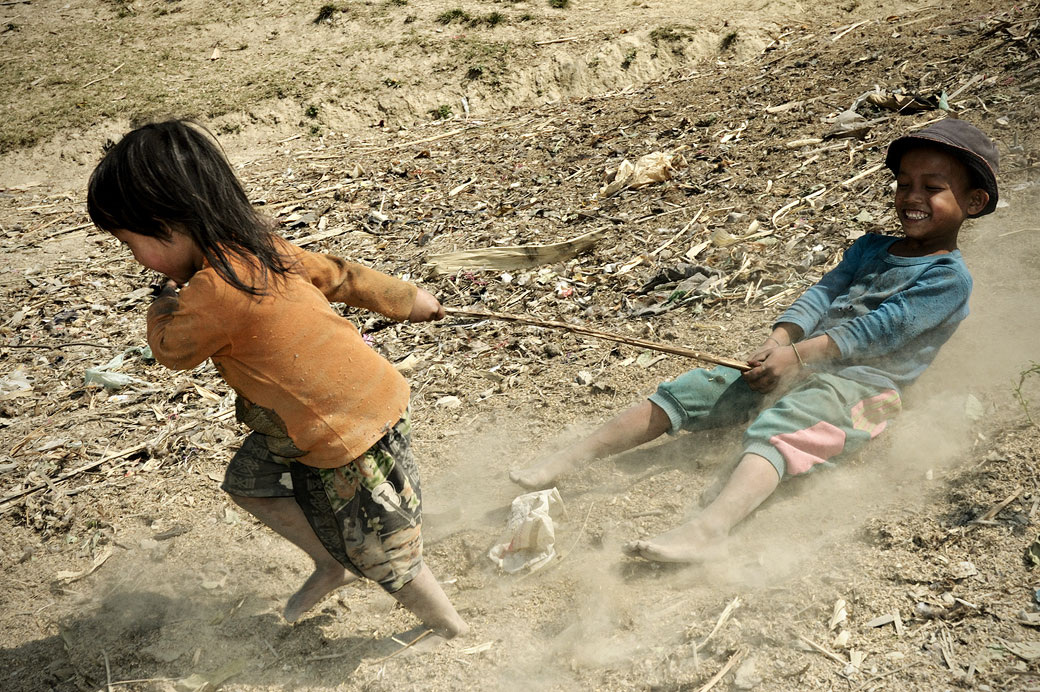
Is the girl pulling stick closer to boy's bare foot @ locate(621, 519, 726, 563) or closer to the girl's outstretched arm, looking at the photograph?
the girl's outstretched arm

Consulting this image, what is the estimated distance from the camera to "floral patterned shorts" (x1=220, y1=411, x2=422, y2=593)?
2406 mm

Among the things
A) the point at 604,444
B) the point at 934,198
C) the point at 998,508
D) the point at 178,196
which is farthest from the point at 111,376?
the point at 998,508

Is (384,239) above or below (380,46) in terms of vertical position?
below

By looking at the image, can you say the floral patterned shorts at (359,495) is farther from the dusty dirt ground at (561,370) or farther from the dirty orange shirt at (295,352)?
the dusty dirt ground at (561,370)

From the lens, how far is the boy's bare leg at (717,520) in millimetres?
2672

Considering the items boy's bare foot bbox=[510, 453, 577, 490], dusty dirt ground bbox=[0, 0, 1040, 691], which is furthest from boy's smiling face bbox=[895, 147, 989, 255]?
boy's bare foot bbox=[510, 453, 577, 490]

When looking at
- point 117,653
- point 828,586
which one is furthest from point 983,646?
point 117,653

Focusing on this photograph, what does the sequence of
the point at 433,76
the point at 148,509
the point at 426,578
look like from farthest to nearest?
1. the point at 433,76
2. the point at 148,509
3. the point at 426,578

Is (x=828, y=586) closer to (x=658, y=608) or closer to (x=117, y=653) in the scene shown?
(x=658, y=608)

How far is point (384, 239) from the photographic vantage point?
19.0ft

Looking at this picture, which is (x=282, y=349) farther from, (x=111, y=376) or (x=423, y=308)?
(x=111, y=376)

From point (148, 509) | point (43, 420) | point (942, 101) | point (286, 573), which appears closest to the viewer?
point (286, 573)

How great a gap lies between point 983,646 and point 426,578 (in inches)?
62.6

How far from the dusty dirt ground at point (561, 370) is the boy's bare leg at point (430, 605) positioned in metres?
0.07
